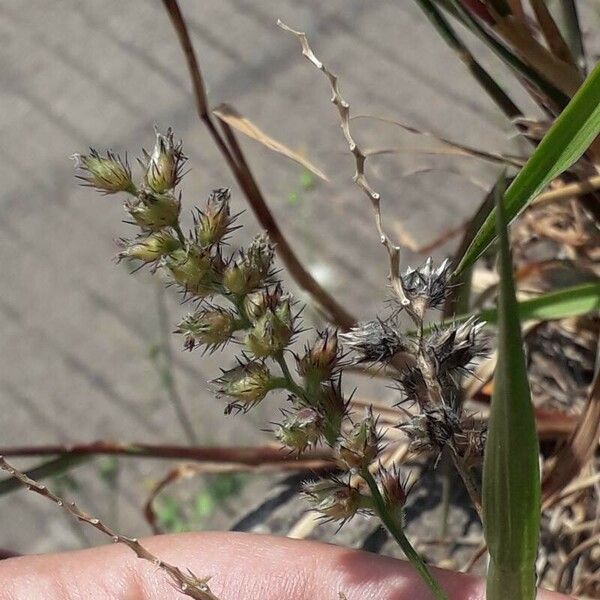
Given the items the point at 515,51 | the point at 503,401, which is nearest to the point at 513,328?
the point at 503,401

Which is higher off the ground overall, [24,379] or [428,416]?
[428,416]

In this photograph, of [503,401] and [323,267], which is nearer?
[503,401]

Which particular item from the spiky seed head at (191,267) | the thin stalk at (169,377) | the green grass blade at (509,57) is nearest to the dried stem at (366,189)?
the spiky seed head at (191,267)

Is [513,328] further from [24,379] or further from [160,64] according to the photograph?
[160,64]

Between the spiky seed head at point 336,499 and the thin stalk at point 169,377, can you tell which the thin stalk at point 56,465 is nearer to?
the spiky seed head at point 336,499

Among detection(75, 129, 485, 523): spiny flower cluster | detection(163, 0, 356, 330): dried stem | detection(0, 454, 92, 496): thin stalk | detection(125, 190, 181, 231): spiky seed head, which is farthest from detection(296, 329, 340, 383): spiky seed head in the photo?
detection(0, 454, 92, 496): thin stalk

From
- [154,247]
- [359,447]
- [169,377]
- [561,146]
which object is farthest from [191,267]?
[169,377]
